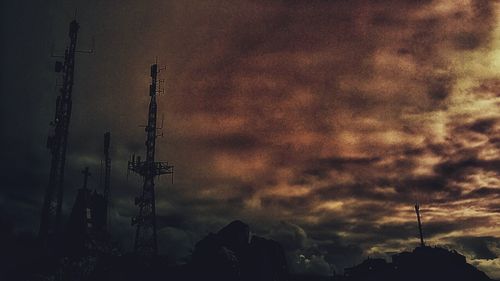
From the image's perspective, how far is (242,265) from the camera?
3189 inches

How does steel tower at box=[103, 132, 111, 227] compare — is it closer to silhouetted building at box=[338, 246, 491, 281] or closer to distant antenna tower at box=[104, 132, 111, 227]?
distant antenna tower at box=[104, 132, 111, 227]

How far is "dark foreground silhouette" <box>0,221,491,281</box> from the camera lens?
2469 inches

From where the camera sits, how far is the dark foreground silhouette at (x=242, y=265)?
62725mm

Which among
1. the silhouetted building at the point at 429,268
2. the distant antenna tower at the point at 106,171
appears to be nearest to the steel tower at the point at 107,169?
the distant antenna tower at the point at 106,171

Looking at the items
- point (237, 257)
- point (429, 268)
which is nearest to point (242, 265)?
point (237, 257)

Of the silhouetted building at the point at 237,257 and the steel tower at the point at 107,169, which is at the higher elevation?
the steel tower at the point at 107,169

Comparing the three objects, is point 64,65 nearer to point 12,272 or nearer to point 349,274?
point 12,272

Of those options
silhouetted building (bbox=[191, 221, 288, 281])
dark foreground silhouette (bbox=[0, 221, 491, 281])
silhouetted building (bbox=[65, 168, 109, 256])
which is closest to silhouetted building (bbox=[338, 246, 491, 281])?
dark foreground silhouette (bbox=[0, 221, 491, 281])

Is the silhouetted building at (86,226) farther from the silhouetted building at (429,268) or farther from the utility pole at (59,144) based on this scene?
the silhouetted building at (429,268)

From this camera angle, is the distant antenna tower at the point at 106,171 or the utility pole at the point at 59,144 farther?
the distant antenna tower at the point at 106,171

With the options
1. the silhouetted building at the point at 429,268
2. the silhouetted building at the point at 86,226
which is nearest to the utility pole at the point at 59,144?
the silhouetted building at the point at 86,226

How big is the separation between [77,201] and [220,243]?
→ 96.6 feet

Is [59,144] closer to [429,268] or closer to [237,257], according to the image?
[237,257]

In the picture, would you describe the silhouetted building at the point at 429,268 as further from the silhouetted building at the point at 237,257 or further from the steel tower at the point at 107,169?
the steel tower at the point at 107,169
